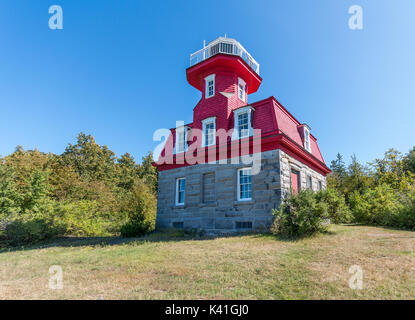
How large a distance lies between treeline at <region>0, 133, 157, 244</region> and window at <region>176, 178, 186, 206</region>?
7.96 feet

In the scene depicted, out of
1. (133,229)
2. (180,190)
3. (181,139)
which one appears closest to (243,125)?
(181,139)

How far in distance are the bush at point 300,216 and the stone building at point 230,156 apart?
0.77 m

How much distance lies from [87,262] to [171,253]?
2690mm

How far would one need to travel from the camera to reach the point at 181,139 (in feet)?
51.3

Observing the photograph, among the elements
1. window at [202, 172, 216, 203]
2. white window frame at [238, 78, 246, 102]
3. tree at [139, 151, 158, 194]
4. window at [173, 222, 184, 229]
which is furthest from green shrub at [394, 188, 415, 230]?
tree at [139, 151, 158, 194]

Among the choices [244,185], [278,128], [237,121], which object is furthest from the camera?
[237,121]

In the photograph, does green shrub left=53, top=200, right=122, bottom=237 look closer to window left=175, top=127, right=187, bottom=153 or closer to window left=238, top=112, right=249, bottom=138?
window left=175, top=127, right=187, bottom=153

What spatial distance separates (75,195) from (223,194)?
20.2 m

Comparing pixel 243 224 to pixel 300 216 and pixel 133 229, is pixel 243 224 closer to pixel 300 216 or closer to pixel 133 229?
pixel 300 216

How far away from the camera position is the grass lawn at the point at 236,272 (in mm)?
4488

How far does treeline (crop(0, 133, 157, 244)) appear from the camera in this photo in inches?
581

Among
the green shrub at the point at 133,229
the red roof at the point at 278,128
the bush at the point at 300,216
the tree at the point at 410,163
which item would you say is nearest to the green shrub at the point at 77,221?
the green shrub at the point at 133,229
